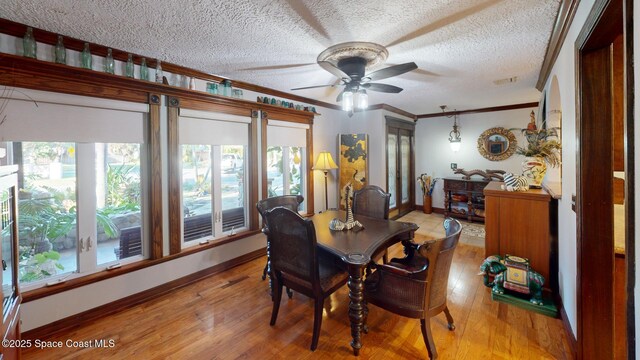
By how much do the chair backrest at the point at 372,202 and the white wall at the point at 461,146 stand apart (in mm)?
3692

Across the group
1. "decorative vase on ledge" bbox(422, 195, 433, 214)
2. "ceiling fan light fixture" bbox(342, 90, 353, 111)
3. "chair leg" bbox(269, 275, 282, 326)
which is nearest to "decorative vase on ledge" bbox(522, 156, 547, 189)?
"ceiling fan light fixture" bbox(342, 90, 353, 111)

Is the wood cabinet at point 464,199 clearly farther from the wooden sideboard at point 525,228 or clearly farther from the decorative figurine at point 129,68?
the decorative figurine at point 129,68

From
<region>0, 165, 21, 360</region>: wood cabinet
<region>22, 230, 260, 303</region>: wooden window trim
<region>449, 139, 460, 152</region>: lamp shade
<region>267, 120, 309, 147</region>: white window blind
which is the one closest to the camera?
<region>0, 165, 21, 360</region>: wood cabinet

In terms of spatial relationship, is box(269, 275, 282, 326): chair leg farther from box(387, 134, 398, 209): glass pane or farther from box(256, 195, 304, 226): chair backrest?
box(387, 134, 398, 209): glass pane

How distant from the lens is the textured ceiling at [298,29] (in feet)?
5.84

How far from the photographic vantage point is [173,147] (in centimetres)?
284

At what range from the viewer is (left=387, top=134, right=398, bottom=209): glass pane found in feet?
17.8

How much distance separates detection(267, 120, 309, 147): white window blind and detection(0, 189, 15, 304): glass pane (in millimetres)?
2700

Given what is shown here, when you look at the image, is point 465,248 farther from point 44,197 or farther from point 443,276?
point 44,197

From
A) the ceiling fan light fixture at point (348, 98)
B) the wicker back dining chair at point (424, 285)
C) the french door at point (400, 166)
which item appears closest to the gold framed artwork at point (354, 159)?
the french door at point (400, 166)

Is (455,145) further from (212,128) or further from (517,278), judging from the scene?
(212,128)

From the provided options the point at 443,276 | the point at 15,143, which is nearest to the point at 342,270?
the point at 443,276

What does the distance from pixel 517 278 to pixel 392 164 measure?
334 centimetres

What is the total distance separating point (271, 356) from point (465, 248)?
3.29 meters
